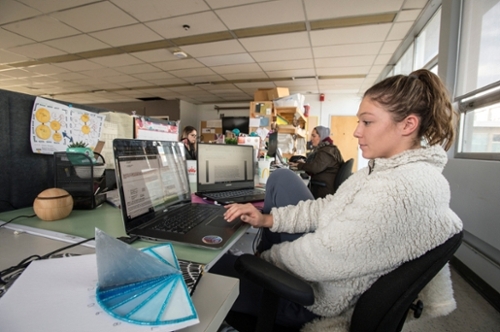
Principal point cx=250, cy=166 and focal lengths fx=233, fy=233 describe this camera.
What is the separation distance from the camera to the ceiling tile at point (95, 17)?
2605 mm

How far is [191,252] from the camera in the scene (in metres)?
0.57

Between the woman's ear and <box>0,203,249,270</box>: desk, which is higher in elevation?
the woman's ear

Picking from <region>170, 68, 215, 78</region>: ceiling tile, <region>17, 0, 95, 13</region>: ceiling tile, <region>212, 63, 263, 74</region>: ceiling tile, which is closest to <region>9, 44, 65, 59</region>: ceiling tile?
<region>17, 0, 95, 13</region>: ceiling tile

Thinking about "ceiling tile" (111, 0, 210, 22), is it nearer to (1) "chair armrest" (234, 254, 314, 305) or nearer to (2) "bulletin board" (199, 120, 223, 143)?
(1) "chair armrest" (234, 254, 314, 305)

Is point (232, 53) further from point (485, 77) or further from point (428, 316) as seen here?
point (428, 316)

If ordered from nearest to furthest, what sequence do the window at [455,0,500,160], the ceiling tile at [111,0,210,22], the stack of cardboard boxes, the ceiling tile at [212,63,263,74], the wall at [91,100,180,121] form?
1. the window at [455,0,500,160]
2. the ceiling tile at [111,0,210,22]
3. the stack of cardboard boxes
4. the ceiling tile at [212,63,263,74]
5. the wall at [91,100,180,121]

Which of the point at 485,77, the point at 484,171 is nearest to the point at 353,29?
the point at 485,77

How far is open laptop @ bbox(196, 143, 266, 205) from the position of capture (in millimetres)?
1201

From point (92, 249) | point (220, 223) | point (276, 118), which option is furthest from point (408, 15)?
point (92, 249)

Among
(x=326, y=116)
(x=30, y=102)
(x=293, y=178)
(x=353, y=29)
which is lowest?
(x=293, y=178)

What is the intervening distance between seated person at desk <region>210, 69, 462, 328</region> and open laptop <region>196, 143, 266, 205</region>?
42 cm

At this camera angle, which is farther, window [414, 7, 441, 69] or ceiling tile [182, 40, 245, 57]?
ceiling tile [182, 40, 245, 57]

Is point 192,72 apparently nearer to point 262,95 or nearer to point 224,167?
point 262,95

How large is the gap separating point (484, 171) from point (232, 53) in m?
3.41
